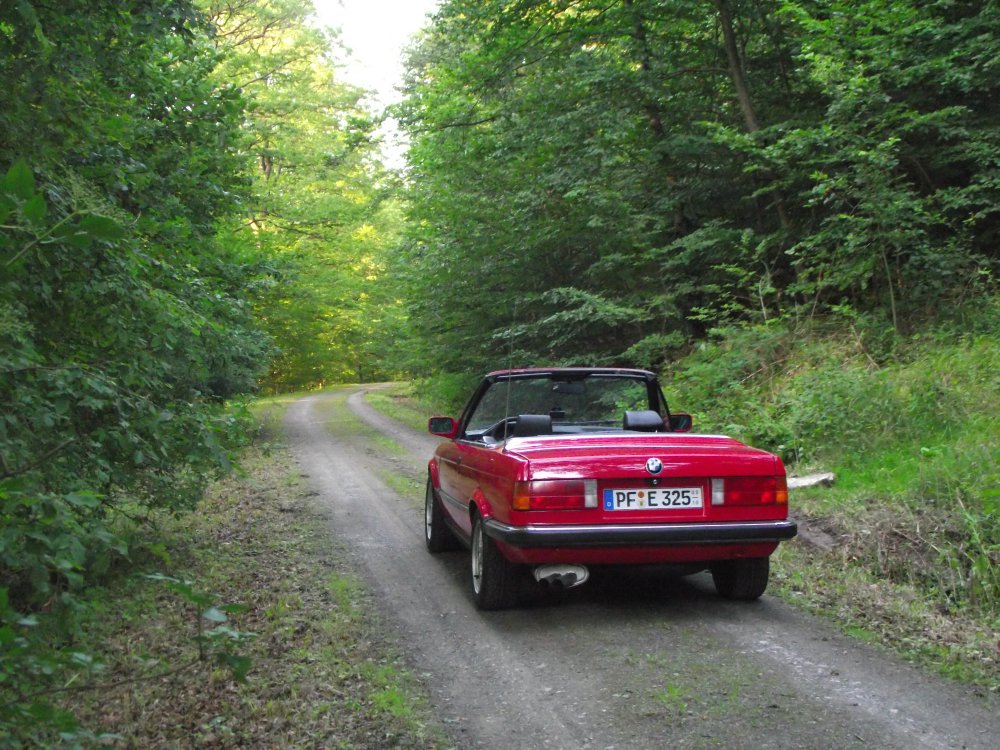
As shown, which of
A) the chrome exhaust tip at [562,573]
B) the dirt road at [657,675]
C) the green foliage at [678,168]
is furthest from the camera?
the green foliage at [678,168]

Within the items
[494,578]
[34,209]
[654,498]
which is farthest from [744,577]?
[34,209]

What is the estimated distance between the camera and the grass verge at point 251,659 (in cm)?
358

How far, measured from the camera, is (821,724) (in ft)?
11.8

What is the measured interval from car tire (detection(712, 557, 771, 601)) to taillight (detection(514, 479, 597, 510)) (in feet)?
4.34

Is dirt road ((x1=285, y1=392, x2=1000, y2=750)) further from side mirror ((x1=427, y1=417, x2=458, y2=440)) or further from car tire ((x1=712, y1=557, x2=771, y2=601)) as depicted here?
side mirror ((x1=427, y1=417, x2=458, y2=440))

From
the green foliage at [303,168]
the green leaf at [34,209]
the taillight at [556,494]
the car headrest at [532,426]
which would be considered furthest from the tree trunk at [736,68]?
the green leaf at [34,209]

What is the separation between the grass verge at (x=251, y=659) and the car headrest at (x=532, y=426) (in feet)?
5.37

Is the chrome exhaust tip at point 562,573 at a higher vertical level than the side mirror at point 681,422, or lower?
lower

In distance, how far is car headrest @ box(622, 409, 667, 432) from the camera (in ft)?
20.6

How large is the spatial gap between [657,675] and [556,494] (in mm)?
1151

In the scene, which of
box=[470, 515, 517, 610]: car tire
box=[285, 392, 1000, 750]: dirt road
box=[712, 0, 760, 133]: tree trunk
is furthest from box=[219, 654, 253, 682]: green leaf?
box=[712, 0, 760, 133]: tree trunk

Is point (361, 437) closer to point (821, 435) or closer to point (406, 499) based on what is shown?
point (406, 499)

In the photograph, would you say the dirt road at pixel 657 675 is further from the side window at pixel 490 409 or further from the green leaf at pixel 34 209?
the green leaf at pixel 34 209

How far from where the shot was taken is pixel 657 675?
4199mm
